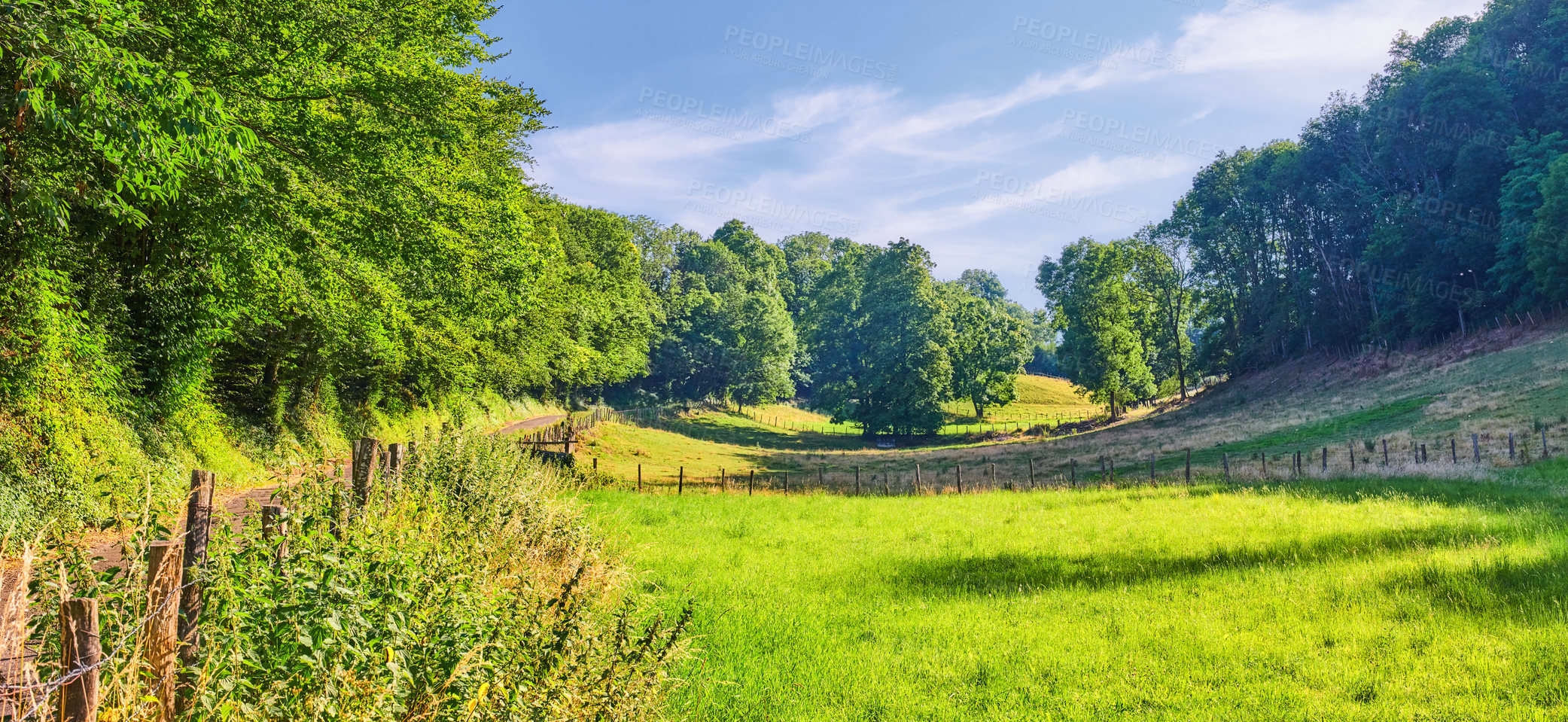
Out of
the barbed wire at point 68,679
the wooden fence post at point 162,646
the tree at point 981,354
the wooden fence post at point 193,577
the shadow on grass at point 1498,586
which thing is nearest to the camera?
the barbed wire at point 68,679

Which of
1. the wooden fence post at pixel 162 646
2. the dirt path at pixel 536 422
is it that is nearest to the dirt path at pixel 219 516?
the wooden fence post at pixel 162 646

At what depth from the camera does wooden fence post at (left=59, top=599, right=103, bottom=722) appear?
2.84m

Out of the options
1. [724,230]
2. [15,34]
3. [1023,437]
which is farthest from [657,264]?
[15,34]

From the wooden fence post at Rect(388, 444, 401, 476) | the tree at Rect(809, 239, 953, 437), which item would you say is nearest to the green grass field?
the wooden fence post at Rect(388, 444, 401, 476)

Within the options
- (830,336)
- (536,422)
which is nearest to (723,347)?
(830,336)

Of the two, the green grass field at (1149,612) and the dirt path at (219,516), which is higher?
the dirt path at (219,516)

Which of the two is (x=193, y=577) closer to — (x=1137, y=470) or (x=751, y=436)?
(x=1137, y=470)

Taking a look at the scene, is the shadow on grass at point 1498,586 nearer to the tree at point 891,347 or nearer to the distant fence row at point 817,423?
the distant fence row at point 817,423

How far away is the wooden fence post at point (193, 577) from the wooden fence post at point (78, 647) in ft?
2.28

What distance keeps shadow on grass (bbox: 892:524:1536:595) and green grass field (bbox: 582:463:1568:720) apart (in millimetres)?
56

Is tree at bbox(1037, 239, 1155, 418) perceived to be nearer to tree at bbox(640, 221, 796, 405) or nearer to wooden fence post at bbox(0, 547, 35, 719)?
tree at bbox(640, 221, 796, 405)

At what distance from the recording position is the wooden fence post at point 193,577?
3.69 metres

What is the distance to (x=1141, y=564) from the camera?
41.2ft

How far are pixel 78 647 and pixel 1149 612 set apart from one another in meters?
10.8
